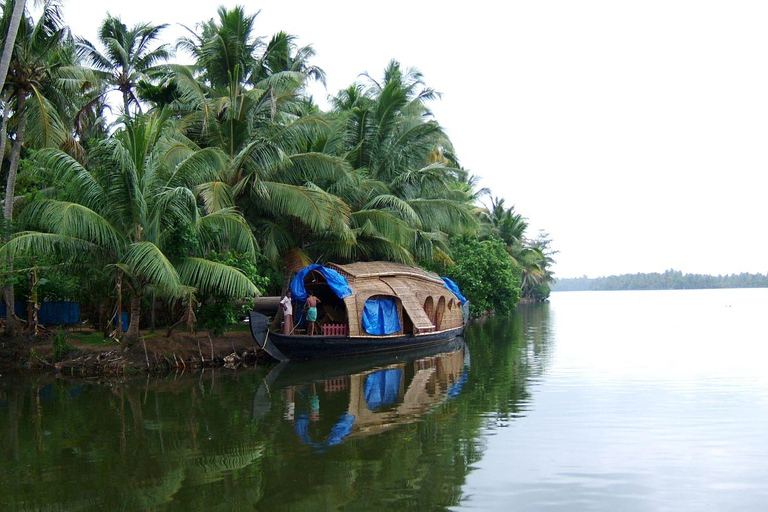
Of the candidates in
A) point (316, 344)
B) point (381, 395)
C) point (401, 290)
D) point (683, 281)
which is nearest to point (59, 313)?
point (316, 344)

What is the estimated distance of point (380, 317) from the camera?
51.7ft

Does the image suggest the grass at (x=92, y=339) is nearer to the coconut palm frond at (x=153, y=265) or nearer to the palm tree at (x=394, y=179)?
the coconut palm frond at (x=153, y=265)

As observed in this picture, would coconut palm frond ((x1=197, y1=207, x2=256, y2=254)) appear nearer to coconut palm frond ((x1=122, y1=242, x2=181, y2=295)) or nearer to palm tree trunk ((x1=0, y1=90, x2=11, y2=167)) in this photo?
coconut palm frond ((x1=122, y1=242, x2=181, y2=295))

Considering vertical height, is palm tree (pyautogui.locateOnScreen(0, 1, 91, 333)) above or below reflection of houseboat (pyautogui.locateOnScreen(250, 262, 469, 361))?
above

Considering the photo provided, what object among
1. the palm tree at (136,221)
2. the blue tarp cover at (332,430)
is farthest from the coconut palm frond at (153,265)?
the blue tarp cover at (332,430)

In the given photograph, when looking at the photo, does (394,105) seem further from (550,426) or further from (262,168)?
(550,426)

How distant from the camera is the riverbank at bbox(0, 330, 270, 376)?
Result: 12.5 m

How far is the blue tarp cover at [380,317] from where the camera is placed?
15344 millimetres

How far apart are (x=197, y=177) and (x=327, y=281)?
144 inches

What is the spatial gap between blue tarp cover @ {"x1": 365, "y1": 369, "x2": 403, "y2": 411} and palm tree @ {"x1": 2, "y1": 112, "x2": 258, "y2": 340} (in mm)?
2937

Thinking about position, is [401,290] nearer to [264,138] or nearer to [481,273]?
[264,138]

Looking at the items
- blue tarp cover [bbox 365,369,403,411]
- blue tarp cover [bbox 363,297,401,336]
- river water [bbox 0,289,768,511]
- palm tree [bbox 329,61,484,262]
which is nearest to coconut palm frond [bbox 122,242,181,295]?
river water [bbox 0,289,768,511]

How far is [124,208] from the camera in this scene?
11.9 metres

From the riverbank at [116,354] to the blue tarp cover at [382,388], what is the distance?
3.49 metres
